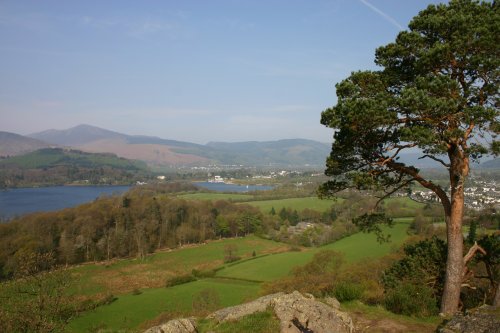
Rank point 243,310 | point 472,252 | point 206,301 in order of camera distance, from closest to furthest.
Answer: point 243,310, point 472,252, point 206,301

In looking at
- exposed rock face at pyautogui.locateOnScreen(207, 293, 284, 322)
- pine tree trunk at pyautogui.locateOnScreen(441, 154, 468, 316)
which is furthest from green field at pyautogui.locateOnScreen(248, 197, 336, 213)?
exposed rock face at pyautogui.locateOnScreen(207, 293, 284, 322)

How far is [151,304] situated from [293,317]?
31.4 m

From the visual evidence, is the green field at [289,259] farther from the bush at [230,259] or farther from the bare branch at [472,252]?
the bare branch at [472,252]

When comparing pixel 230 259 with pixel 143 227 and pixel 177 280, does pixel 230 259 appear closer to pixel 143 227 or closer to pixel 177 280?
pixel 177 280

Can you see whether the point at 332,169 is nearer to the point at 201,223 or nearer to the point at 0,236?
the point at 0,236

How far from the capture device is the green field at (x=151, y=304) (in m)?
31.3

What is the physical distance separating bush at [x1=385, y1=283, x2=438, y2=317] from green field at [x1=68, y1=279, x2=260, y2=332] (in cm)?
2328

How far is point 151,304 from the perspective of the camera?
36.5m

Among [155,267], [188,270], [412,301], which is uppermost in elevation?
[412,301]

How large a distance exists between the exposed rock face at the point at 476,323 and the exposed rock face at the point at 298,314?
2.46m

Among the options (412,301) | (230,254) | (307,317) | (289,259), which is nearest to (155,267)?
(230,254)

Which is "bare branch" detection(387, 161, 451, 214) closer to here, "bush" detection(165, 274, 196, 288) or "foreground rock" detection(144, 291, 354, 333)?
"foreground rock" detection(144, 291, 354, 333)

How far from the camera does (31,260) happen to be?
11.6 metres

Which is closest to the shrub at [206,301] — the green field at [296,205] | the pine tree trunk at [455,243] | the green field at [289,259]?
the green field at [289,259]
